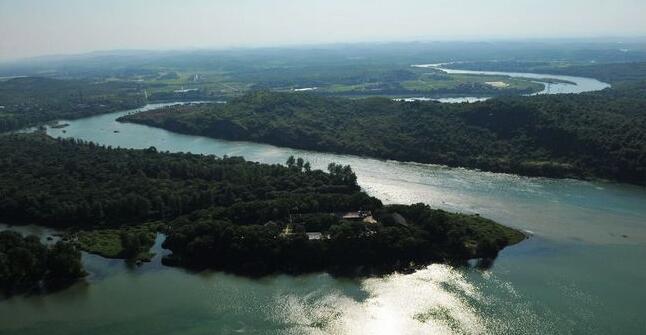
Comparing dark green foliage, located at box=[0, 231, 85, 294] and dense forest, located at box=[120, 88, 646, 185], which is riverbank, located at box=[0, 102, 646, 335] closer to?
dark green foliage, located at box=[0, 231, 85, 294]

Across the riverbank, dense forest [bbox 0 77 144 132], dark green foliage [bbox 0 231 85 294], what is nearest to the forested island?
the riverbank

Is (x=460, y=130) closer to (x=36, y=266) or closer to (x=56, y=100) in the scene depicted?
(x=36, y=266)

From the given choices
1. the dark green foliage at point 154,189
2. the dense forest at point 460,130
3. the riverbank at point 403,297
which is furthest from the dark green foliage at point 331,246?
the dense forest at point 460,130

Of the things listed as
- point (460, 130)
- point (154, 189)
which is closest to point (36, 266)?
point (154, 189)

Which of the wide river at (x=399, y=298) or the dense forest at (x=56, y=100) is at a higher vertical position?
the dense forest at (x=56, y=100)

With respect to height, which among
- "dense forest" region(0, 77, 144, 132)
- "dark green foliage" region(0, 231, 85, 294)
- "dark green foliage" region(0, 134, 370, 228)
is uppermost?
"dense forest" region(0, 77, 144, 132)

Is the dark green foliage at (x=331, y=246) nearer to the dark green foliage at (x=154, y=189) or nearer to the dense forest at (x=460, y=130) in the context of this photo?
the dark green foliage at (x=154, y=189)

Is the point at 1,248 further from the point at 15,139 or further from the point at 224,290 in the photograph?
the point at 15,139
